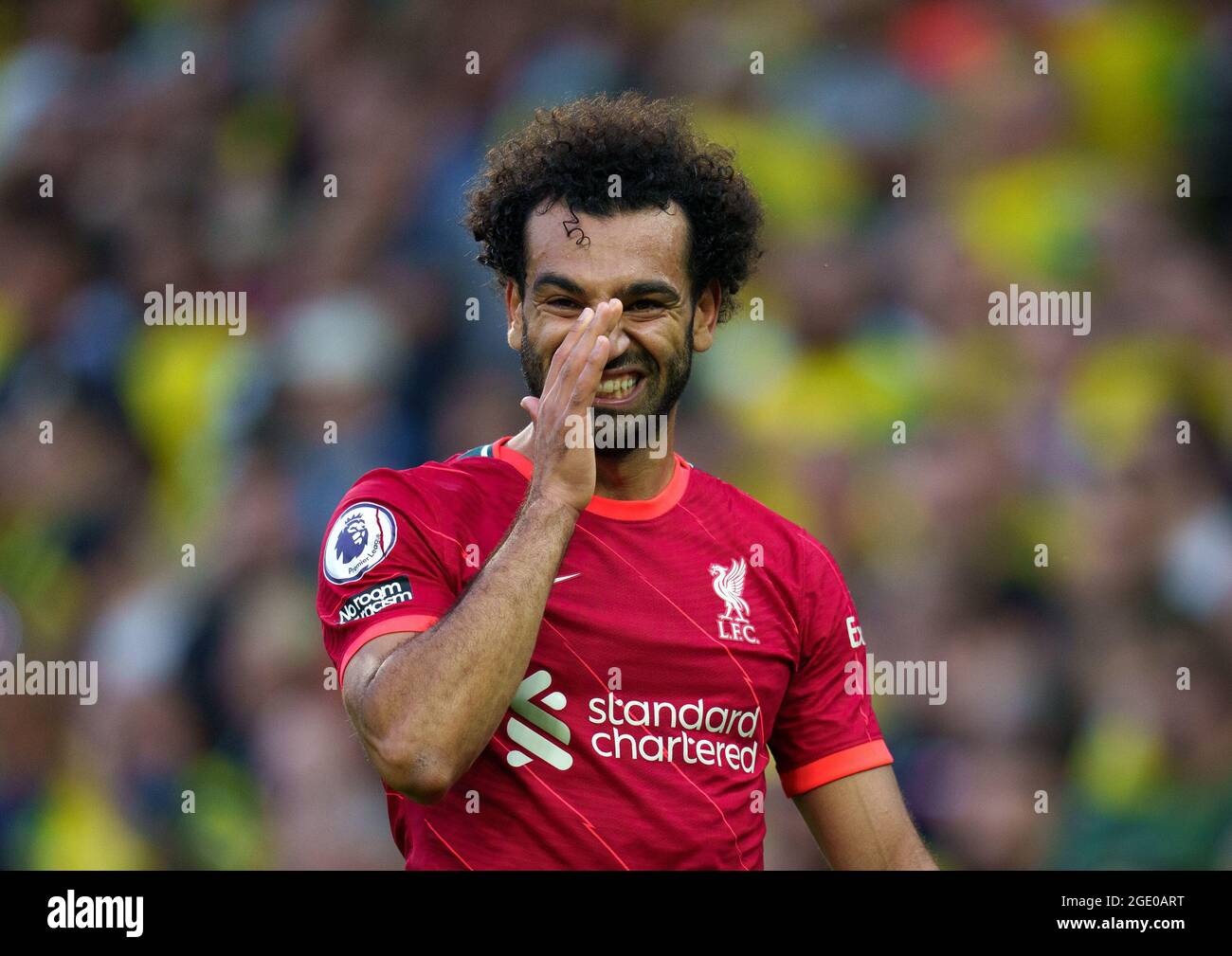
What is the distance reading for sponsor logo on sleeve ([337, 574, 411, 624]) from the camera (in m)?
2.76

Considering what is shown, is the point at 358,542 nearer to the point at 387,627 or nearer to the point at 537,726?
the point at 387,627

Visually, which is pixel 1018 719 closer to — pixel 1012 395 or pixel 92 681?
pixel 1012 395

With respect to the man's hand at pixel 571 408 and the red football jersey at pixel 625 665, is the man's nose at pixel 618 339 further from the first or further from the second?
the red football jersey at pixel 625 665

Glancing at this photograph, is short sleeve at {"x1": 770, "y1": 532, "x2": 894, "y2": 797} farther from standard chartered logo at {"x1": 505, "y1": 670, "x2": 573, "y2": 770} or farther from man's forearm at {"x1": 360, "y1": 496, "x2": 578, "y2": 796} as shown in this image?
man's forearm at {"x1": 360, "y1": 496, "x2": 578, "y2": 796}

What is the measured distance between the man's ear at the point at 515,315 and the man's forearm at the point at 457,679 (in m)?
0.66

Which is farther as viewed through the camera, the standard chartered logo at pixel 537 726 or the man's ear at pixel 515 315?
the man's ear at pixel 515 315

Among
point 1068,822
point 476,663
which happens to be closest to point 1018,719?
point 1068,822

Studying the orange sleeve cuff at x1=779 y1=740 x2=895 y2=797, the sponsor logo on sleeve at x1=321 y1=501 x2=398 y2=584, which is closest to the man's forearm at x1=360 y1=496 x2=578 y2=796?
the sponsor logo on sleeve at x1=321 y1=501 x2=398 y2=584

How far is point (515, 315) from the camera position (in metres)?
3.26

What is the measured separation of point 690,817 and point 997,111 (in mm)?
3813

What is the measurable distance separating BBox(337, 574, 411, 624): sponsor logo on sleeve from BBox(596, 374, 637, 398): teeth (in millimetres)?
581

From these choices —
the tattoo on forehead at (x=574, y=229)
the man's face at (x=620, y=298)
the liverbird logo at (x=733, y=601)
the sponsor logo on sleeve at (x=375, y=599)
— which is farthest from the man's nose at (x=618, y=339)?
the sponsor logo on sleeve at (x=375, y=599)

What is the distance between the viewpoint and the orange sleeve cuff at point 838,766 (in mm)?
3176

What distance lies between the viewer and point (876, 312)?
18.7 feet
